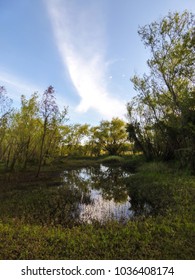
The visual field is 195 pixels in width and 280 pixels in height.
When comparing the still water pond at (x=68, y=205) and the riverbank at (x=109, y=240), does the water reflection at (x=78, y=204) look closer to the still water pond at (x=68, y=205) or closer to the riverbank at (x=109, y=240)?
the still water pond at (x=68, y=205)

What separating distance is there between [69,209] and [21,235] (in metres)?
4.42

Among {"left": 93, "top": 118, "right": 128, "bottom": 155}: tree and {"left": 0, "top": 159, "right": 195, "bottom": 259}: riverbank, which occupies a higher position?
{"left": 93, "top": 118, "right": 128, "bottom": 155}: tree

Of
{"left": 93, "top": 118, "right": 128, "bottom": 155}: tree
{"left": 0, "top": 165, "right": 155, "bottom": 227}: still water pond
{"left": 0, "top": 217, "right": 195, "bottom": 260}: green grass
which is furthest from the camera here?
{"left": 93, "top": 118, "right": 128, "bottom": 155}: tree

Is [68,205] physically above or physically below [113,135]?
below

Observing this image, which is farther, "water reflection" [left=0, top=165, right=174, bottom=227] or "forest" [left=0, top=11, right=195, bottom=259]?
"water reflection" [left=0, top=165, right=174, bottom=227]

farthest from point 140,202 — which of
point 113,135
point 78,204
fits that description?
point 113,135

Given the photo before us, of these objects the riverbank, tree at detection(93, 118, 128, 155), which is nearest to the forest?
the riverbank

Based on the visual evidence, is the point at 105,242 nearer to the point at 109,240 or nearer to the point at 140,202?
the point at 109,240

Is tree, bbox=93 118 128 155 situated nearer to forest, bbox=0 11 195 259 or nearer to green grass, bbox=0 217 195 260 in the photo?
forest, bbox=0 11 195 259

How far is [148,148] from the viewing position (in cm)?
3381

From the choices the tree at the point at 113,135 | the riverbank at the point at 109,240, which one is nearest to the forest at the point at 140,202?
the riverbank at the point at 109,240

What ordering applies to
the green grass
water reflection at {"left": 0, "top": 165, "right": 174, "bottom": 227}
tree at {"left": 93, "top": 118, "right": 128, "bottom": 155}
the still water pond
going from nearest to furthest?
the green grass
the still water pond
water reflection at {"left": 0, "top": 165, "right": 174, "bottom": 227}
tree at {"left": 93, "top": 118, "right": 128, "bottom": 155}
